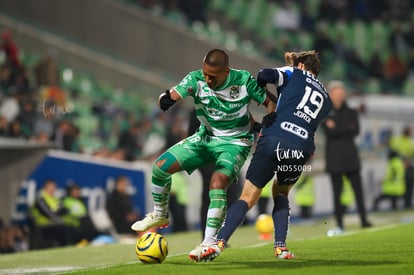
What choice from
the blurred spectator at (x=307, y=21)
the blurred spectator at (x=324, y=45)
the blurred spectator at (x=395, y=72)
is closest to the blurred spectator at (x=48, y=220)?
the blurred spectator at (x=324, y=45)

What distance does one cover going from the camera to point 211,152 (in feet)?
35.4

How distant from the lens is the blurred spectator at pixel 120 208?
65.0ft

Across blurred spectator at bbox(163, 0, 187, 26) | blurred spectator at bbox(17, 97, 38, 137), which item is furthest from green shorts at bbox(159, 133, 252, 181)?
blurred spectator at bbox(163, 0, 187, 26)

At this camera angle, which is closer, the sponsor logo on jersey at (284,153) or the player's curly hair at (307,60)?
the sponsor logo on jersey at (284,153)

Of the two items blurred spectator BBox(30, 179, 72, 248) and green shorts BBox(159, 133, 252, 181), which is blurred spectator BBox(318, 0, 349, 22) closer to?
blurred spectator BBox(30, 179, 72, 248)

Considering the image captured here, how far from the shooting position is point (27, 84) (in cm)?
2306

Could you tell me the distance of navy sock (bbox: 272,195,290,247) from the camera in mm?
10812

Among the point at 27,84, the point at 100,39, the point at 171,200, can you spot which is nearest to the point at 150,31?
the point at 100,39

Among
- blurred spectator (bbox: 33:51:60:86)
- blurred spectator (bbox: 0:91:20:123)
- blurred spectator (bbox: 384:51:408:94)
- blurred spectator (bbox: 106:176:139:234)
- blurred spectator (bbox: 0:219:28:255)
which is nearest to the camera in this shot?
→ blurred spectator (bbox: 0:219:28:255)

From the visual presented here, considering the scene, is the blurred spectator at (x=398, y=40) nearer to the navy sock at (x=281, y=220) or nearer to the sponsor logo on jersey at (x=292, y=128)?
the navy sock at (x=281, y=220)

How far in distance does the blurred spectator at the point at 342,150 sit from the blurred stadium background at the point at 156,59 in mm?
4047

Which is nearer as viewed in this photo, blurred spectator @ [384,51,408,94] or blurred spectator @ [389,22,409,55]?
blurred spectator @ [384,51,408,94]

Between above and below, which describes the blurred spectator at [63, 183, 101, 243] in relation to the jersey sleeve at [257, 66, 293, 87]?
below

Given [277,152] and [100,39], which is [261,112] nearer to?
[100,39]
